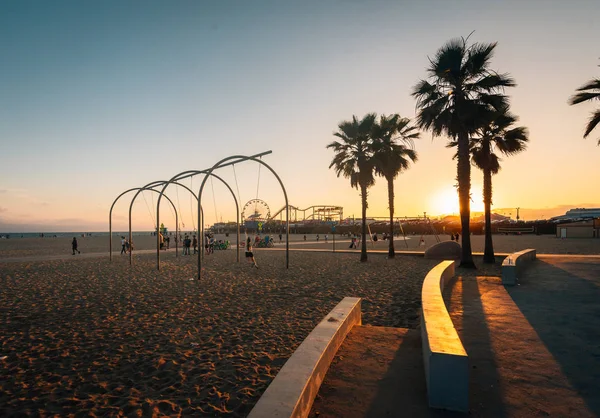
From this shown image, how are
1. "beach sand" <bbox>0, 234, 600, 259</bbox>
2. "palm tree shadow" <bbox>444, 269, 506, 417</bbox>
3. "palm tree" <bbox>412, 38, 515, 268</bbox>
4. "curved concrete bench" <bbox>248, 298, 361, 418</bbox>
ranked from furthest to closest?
"beach sand" <bbox>0, 234, 600, 259</bbox> → "palm tree" <bbox>412, 38, 515, 268</bbox> → "palm tree shadow" <bbox>444, 269, 506, 417</bbox> → "curved concrete bench" <bbox>248, 298, 361, 418</bbox>

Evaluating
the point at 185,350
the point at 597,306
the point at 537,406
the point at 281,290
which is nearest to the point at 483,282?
the point at 597,306

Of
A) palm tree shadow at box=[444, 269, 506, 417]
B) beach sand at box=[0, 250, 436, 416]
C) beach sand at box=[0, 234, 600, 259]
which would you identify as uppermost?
palm tree shadow at box=[444, 269, 506, 417]

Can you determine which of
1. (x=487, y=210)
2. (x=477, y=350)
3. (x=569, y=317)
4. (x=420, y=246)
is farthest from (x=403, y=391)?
(x=420, y=246)

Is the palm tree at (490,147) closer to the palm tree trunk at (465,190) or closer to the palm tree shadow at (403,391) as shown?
the palm tree trunk at (465,190)

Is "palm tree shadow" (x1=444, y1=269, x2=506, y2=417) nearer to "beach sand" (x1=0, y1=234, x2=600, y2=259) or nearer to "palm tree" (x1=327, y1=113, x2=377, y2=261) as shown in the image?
"palm tree" (x1=327, y1=113, x2=377, y2=261)

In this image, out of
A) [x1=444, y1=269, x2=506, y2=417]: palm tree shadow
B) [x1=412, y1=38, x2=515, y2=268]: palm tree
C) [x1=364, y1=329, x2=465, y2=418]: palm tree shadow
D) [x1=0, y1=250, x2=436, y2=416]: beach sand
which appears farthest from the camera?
[x1=412, y1=38, x2=515, y2=268]: palm tree

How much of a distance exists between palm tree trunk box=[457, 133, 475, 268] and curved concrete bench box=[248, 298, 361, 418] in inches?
525

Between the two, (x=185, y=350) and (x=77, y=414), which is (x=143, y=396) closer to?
(x=77, y=414)

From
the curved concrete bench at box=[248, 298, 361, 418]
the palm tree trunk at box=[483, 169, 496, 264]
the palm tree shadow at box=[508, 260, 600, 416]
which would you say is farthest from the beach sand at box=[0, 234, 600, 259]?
the curved concrete bench at box=[248, 298, 361, 418]

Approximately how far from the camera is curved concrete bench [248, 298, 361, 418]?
312 centimetres

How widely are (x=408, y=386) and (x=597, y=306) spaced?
265 inches

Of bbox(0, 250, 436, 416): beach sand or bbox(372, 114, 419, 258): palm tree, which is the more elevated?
bbox(372, 114, 419, 258): palm tree

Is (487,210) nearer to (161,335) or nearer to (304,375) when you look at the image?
(161,335)

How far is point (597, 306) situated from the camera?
315 inches
